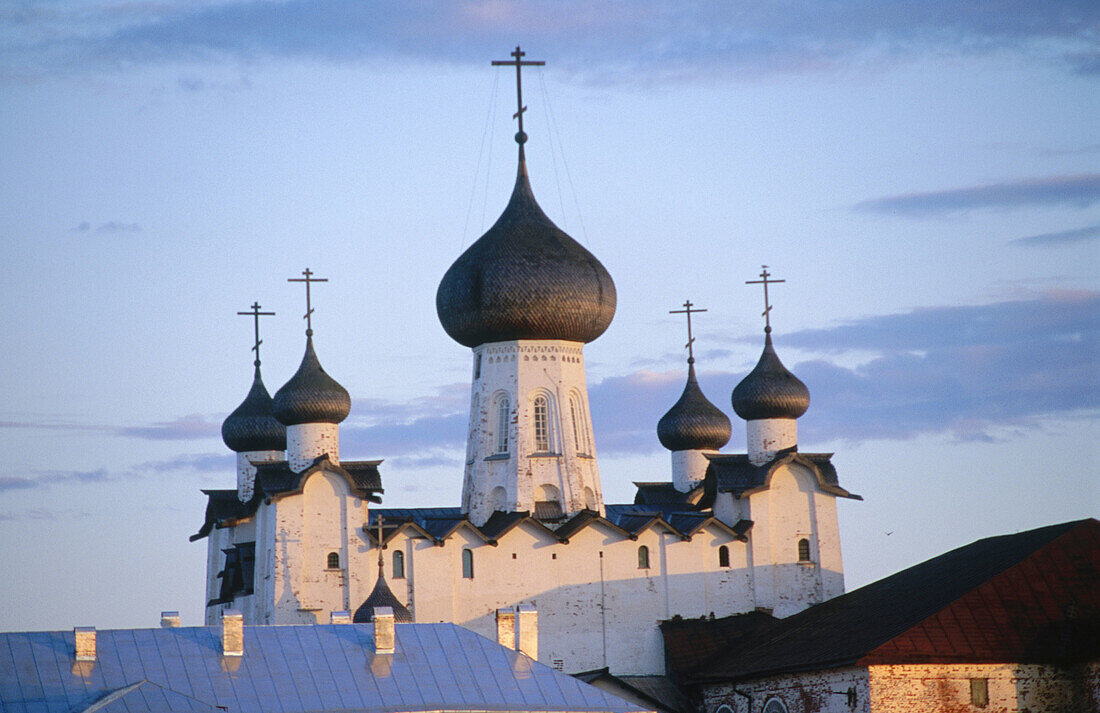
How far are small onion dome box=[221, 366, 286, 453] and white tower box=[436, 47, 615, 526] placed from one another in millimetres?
5995

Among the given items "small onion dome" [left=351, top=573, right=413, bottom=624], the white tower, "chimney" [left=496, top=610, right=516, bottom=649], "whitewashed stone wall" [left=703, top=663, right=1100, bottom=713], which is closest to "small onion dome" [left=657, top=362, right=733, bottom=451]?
the white tower

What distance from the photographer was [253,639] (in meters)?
25.5

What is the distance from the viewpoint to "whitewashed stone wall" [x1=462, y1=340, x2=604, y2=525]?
119 feet

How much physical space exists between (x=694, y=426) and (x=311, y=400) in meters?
10.1

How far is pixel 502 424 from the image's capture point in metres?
36.9

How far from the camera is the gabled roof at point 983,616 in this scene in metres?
29.3

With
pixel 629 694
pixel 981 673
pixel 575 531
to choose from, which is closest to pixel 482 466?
pixel 575 531

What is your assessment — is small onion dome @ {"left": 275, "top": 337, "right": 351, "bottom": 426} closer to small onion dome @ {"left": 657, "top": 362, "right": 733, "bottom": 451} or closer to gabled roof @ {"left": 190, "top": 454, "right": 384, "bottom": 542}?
gabled roof @ {"left": 190, "top": 454, "right": 384, "bottom": 542}

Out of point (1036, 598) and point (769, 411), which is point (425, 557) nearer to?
point (769, 411)

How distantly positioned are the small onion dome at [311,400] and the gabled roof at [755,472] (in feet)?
24.8

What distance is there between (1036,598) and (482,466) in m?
11.4

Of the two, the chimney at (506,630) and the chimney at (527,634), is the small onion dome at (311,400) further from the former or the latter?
the chimney at (527,634)

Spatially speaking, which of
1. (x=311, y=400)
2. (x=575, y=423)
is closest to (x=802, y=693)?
(x=575, y=423)

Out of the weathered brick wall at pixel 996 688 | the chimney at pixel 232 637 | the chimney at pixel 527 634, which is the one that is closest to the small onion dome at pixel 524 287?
the chimney at pixel 527 634
